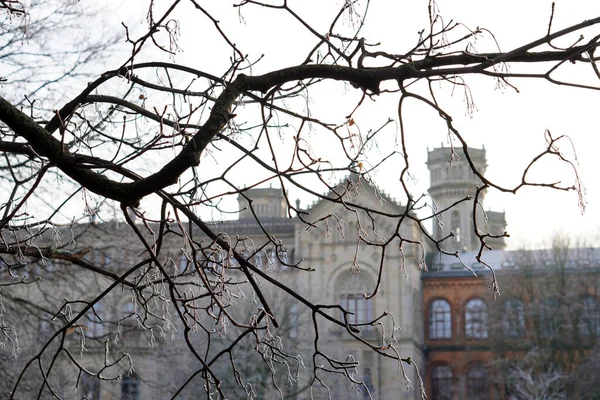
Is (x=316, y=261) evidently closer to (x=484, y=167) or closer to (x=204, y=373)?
(x=484, y=167)

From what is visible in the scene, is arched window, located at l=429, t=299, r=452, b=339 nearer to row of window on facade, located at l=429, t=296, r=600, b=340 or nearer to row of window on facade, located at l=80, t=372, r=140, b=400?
row of window on facade, located at l=429, t=296, r=600, b=340

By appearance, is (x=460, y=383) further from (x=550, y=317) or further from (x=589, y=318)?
(x=589, y=318)

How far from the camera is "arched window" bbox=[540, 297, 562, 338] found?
4353 cm

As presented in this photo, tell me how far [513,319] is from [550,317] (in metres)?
1.85

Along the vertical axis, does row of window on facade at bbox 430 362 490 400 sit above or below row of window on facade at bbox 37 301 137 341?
above

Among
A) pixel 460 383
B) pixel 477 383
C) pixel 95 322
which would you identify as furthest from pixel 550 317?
pixel 95 322

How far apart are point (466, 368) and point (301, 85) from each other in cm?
4533

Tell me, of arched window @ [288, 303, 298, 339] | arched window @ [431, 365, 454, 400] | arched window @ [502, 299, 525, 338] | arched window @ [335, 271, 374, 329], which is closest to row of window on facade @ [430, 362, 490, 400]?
arched window @ [431, 365, 454, 400]

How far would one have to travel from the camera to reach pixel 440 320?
164 ft

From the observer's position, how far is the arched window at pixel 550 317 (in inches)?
1714

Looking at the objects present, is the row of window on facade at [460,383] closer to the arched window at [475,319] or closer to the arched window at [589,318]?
the arched window at [475,319]

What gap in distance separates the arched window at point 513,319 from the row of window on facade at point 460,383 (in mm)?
2852

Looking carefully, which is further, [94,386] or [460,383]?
[460,383]

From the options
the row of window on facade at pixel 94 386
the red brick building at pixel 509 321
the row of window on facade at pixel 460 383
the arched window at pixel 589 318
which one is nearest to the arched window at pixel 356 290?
the red brick building at pixel 509 321
